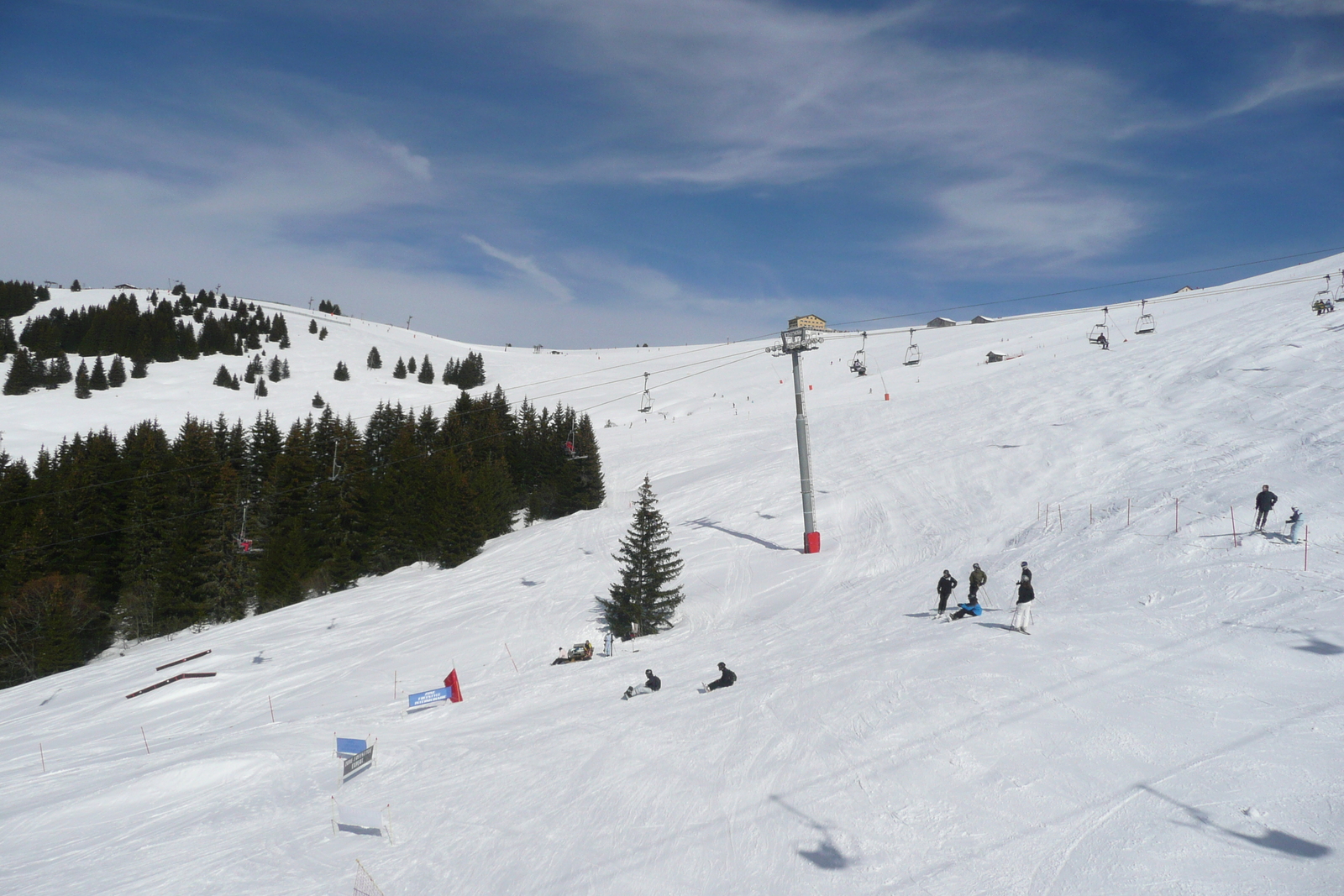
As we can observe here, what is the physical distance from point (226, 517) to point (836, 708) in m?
47.0

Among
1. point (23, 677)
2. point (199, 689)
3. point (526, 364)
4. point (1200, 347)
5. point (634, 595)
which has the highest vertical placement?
point (526, 364)

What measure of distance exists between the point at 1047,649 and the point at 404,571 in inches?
1508

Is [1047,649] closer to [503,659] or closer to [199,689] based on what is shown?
[503,659]

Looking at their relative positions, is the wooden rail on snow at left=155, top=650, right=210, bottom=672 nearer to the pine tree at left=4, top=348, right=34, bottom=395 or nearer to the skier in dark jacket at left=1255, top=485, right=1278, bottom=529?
the skier in dark jacket at left=1255, top=485, right=1278, bottom=529

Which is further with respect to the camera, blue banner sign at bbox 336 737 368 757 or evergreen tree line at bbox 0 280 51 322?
evergreen tree line at bbox 0 280 51 322

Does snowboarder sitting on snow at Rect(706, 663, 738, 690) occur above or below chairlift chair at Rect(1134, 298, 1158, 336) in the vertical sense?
below

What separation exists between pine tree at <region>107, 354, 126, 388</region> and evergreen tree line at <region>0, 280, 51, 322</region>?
32951mm

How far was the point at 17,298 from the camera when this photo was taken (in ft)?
341

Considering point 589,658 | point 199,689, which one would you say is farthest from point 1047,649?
point 199,689

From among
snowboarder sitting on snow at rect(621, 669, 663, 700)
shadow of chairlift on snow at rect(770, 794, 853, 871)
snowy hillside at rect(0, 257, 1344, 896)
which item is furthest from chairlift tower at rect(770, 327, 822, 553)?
shadow of chairlift on snow at rect(770, 794, 853, 871)

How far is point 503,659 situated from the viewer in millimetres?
23578

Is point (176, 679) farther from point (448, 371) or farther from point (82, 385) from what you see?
point (448, 371)

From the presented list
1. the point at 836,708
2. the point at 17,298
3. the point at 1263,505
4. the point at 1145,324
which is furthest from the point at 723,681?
the point at 17,298

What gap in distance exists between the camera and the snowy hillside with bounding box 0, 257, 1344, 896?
8367mm
